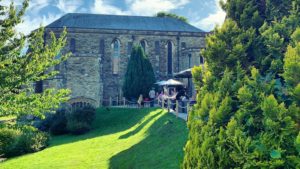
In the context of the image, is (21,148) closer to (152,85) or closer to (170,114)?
(170,114)

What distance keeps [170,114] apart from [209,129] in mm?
15474

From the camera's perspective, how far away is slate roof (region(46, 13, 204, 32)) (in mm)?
41656

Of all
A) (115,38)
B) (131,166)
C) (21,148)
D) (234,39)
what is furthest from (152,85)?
(234,39)

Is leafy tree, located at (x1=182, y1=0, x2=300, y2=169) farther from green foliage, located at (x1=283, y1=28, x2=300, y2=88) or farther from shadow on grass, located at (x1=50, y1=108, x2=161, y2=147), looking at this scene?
shadow on grass, located at (x1=50, y1=108, x2=161, y2=147)

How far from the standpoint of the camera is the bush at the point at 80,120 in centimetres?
2499

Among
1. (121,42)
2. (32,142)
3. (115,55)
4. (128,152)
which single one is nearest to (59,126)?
(32,142)

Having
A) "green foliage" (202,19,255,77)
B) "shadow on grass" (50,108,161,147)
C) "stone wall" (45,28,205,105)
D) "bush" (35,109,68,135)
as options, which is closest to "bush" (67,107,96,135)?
"shadow on grass" (50,108,161,147)

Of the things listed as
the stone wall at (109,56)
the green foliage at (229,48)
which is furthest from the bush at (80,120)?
the green foliage at (229,48)

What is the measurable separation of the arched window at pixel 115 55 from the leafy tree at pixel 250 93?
3684 cm

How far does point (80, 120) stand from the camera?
26047 mm

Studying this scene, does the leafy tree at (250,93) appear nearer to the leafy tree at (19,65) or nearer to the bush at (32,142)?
the leafy tree at (19,65)

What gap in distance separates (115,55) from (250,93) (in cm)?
3840

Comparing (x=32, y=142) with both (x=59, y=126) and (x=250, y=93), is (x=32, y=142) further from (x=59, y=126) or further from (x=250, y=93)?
(x=250, y=93)

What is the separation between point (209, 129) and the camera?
4562mm
